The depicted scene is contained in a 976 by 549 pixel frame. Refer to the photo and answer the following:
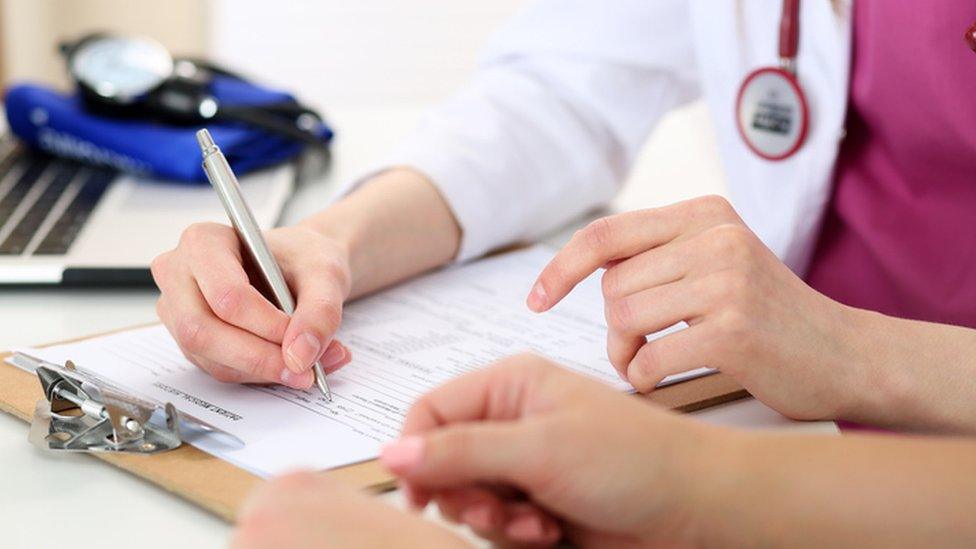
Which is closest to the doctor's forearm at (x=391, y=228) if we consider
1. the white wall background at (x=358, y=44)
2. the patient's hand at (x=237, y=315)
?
the patient's hand at (x=237, y=315)

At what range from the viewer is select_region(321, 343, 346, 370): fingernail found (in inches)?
28.1

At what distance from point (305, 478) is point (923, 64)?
0.58m

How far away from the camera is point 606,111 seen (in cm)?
110

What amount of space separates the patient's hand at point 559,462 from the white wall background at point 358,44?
9.46 feet

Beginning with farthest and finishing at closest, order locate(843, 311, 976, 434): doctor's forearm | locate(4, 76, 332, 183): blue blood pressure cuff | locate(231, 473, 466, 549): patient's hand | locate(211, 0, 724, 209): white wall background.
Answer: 1. locate(211, 0, 724, 209): white wall background
2. locate(4, 76, 332, 183): blue blood pressure cuff
3. locate(843, 311, 976, 434): doctor's forearm
4. locate(231, 473, 466, 549): patient's hand

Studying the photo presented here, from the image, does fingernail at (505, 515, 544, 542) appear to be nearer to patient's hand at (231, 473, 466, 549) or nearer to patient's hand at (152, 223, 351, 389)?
patient's hand at (231, 473, 466, 549)

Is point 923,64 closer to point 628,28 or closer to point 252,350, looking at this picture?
point 628,28

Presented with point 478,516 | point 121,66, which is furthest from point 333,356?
point 121,66

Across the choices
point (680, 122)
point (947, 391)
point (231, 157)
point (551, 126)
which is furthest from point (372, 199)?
point (680, 122)

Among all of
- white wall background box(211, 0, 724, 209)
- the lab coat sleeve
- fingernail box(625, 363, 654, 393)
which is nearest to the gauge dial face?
the lab coat sleeve

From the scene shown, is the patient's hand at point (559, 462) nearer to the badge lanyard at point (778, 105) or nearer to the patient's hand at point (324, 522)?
the patient's hand at point (324, 522)

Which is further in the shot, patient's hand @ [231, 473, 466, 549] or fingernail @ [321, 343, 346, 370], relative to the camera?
fingernail @ [321, 343, 346, 370]

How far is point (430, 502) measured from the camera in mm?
498

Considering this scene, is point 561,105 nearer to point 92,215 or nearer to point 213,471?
point 92,215
